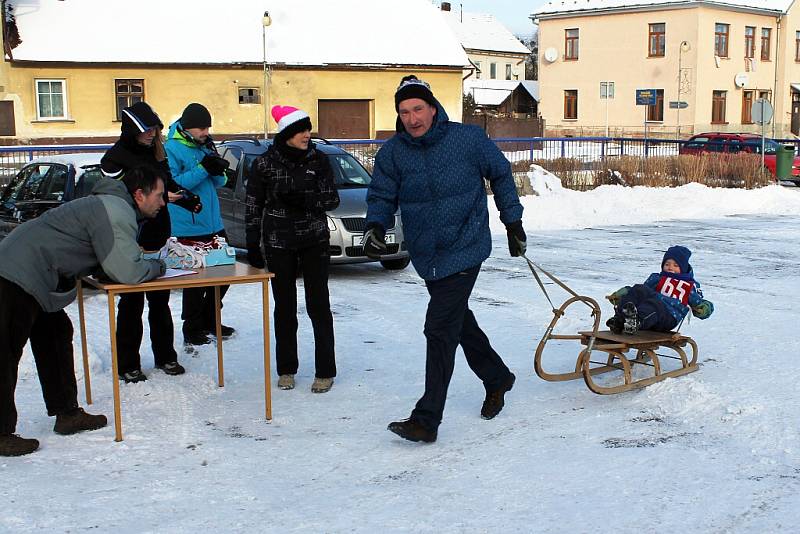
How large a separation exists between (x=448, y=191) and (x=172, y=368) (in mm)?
2708

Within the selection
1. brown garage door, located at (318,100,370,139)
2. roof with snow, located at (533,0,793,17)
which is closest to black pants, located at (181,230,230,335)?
brown garage door, located at (318,100,370,139)

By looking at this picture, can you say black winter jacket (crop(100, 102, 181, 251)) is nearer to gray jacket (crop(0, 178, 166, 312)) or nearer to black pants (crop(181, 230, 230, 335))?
black pants (crop(181, 230, 230, 335))

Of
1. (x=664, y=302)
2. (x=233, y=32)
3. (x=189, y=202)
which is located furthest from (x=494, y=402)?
(x=233, y=32)

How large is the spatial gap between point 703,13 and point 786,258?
42707 mm

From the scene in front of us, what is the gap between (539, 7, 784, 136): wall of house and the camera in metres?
52.2

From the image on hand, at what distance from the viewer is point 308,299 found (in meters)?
6.61

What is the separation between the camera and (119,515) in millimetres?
4434

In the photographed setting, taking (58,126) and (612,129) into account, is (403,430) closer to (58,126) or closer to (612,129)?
(58,126)

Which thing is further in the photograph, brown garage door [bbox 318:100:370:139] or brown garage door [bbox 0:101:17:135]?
brown garage door [bbox 318:100:370:139]

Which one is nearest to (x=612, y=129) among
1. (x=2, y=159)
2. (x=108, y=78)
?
(x=108, y=78)

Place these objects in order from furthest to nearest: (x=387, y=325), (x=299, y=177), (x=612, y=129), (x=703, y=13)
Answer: (x=612, y=129), (x=703, y=13), (x=387, y=325), (x=299, y=177)

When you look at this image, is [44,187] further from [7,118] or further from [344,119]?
[344,119]

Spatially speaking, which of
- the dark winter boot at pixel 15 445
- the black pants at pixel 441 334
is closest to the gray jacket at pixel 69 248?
the dark winter boot at pixel 15 445

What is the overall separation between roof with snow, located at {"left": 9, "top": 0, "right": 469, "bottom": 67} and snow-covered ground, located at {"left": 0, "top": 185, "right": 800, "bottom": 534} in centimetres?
2858
